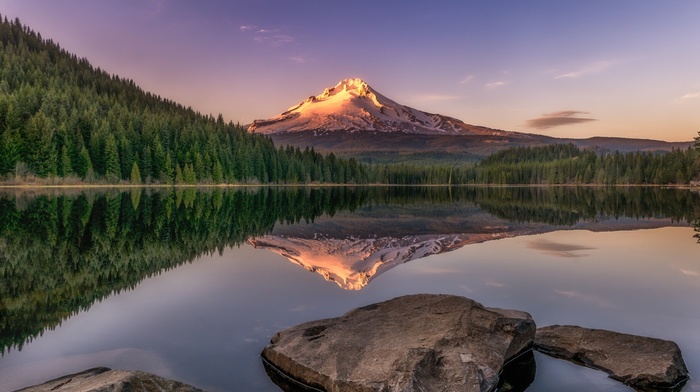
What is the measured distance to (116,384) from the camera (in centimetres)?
660

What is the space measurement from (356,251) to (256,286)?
348 inches

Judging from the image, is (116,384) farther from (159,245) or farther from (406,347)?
(159,245)

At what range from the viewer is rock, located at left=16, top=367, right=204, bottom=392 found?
6594 mm

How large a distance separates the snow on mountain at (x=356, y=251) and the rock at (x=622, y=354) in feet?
22.8

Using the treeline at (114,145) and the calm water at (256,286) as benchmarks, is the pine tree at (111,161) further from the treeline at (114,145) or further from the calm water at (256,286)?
the calm water at (256,286)

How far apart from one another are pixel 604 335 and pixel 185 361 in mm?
8737

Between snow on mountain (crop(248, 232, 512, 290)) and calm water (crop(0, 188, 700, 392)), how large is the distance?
0.11 metres

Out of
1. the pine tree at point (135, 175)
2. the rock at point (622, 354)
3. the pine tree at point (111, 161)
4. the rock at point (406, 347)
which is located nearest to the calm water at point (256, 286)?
the rock at point (622, 354)

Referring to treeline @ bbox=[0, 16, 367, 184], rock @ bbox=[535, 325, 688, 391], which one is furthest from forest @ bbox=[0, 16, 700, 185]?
rock @ bbox=[535, 325, 688, 391]

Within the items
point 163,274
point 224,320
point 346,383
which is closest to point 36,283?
point 163,274

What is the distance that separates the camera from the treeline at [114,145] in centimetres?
10494

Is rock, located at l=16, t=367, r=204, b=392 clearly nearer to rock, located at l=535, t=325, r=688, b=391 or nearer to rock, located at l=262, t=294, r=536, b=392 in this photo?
rock, located at l=262, t=294, r=536, b=392

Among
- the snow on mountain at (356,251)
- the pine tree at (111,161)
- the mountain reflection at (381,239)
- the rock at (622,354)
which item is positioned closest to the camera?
the rock at (622,354)

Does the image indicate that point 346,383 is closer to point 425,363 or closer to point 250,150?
point 425,363
